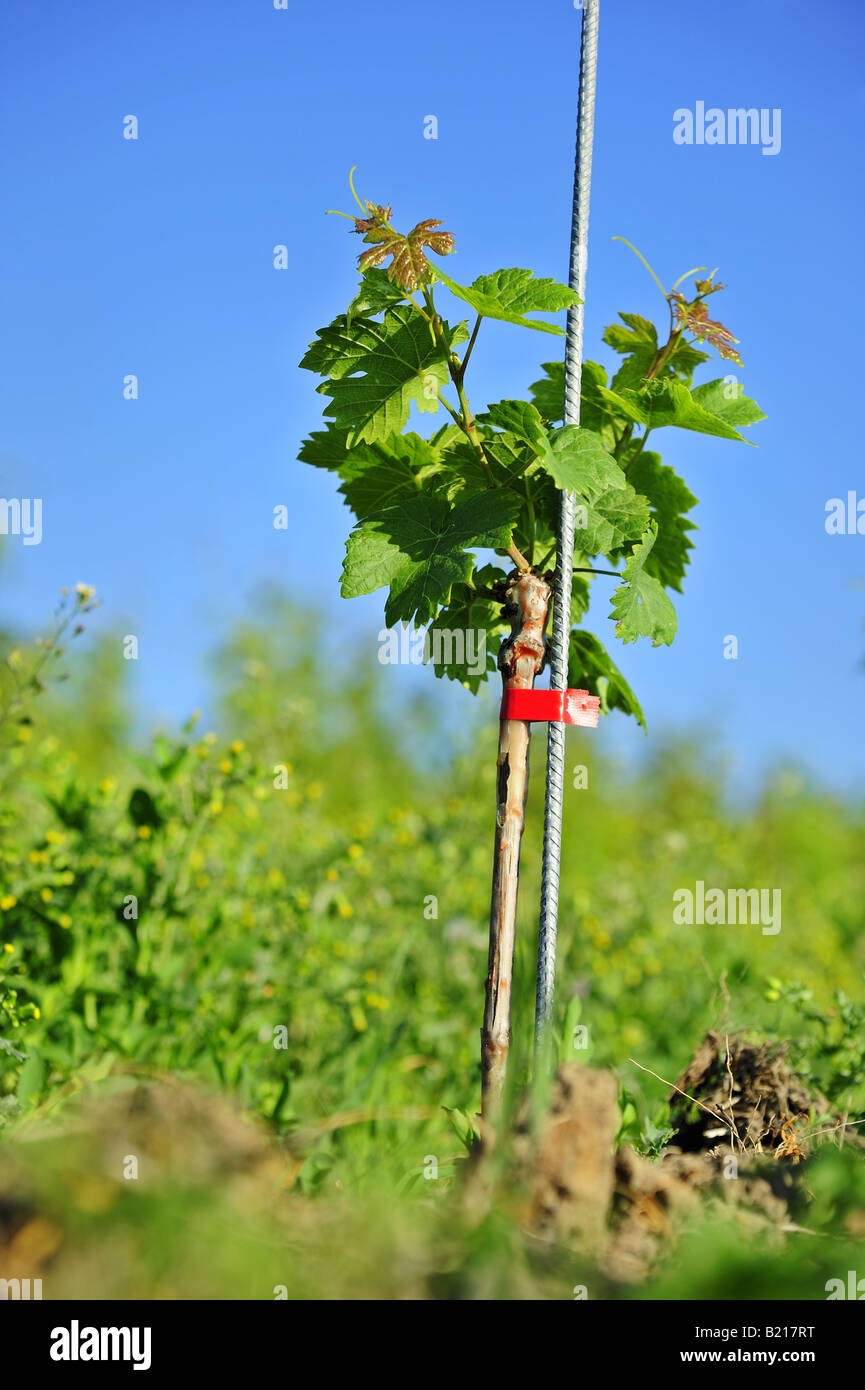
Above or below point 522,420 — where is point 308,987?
below

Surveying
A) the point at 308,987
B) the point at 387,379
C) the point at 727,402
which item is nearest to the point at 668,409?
the point at 727,402

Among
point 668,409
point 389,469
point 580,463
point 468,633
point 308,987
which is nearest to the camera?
point 580,463

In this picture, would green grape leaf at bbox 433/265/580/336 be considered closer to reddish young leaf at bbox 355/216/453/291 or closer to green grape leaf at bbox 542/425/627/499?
reddish young leaf at bbox 355/216/453/291

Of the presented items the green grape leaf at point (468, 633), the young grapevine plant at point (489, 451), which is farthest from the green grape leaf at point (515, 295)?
the green grape leaf at point (468, 633)

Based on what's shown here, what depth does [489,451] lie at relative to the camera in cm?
162

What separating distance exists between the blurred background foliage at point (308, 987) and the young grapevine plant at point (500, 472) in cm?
20

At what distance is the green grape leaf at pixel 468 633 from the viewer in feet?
5.89

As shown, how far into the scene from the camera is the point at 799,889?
286 inches

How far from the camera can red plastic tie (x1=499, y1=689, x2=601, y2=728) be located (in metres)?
1.61

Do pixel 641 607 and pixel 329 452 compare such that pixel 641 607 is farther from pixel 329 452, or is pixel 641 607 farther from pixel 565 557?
pixel 329 452

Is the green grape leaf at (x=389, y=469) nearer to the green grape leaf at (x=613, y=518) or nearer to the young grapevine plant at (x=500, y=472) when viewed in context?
the young grapevine plant at (x=500, y=472)

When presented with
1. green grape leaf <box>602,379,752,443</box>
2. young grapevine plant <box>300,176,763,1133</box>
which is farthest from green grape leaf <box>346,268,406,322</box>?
green grape leaf <box>602,379,752,443</box>

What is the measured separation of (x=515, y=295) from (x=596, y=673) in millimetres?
714
